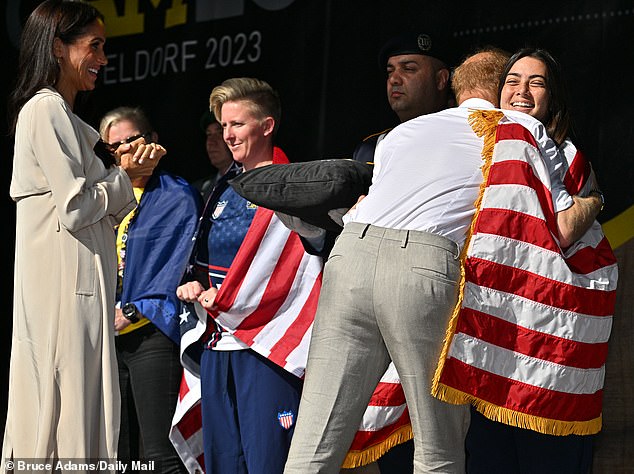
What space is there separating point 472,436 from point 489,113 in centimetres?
99

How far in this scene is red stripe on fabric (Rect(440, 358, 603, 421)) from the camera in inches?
108

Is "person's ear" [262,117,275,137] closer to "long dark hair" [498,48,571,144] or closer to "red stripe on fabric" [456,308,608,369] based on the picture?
"long dark hair" [498,48,571,144]

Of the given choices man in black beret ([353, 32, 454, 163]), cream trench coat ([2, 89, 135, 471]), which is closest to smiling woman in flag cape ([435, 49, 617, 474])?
man in black beret ([353, 32, 454, 163])

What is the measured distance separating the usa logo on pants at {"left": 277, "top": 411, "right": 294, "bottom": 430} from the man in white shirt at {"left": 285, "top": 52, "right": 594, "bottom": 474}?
95cm

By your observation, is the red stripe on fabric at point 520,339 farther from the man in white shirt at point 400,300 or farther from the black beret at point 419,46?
the black beret at point 419,46

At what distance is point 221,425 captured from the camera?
386 centimetres

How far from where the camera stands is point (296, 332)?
12.7ft

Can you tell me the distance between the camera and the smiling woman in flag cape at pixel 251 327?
3.78 m

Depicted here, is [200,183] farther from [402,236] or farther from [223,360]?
[402,236]

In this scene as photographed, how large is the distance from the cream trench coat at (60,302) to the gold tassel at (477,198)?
1019 mm

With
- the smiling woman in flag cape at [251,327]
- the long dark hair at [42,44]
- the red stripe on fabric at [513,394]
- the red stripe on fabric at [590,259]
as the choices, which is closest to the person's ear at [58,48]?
the long dark hair at [42,44]

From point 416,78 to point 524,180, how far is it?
3.34 feet

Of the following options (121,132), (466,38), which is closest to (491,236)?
(466,38)

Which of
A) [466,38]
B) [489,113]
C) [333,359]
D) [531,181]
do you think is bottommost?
[333,359]
